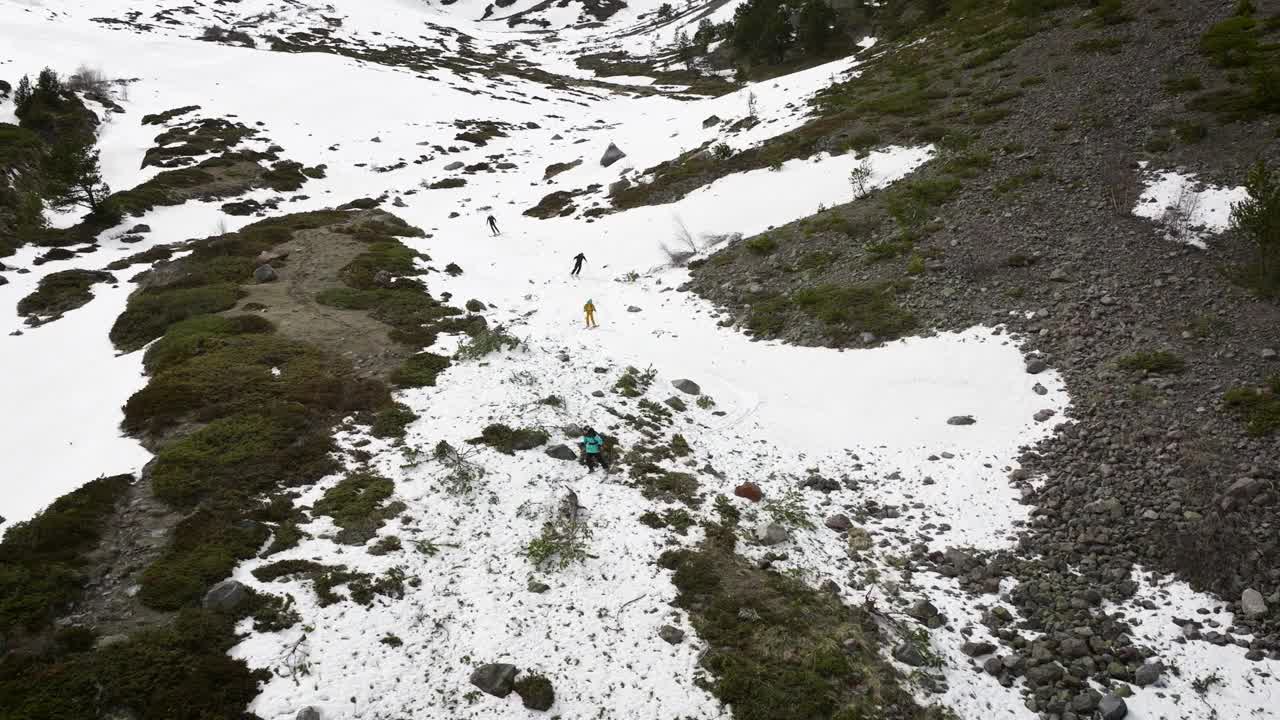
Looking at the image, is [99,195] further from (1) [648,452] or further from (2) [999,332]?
(2) [999,332]

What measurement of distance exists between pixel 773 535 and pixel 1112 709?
6.59m

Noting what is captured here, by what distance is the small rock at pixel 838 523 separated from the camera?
581 inches

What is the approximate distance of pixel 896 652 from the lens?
35.9ft

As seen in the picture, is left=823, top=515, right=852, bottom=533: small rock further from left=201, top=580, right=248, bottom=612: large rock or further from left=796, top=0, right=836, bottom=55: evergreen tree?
left=796, top=0, right=836, bottom=55: evergreen tree

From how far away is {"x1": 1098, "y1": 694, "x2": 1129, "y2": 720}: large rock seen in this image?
31.7 feet

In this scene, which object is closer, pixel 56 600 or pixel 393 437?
pixel 56 600

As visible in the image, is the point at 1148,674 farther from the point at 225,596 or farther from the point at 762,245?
the point at 762,245

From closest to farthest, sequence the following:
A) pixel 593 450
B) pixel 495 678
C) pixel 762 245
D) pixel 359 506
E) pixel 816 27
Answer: pixel 495 678 < pixel 359 506 < pixel 593 450 < pixel 762 245 < pixel 816 27

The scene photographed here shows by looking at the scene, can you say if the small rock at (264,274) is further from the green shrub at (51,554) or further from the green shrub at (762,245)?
the green shrub at (762,245)

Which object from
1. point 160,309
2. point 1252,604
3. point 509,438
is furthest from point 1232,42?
point 160,309

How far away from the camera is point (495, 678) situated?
9875 millimetres

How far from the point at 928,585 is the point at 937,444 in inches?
230

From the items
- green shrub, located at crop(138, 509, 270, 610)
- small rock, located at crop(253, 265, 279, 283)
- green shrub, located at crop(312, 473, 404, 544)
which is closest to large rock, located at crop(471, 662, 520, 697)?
green shrub, located at crop(312, 473, 404, 544)

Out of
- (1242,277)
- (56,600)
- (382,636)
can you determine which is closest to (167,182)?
(56,600)
